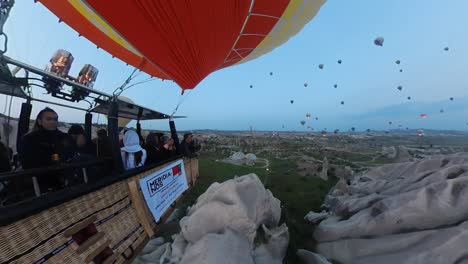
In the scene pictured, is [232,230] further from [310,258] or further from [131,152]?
[131,152]

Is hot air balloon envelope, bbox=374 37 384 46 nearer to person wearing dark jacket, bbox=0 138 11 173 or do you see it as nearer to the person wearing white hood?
the person wearing white hood

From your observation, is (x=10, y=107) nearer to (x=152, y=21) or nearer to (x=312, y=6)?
(x=152, y=21)

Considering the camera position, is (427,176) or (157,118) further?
(157,118)

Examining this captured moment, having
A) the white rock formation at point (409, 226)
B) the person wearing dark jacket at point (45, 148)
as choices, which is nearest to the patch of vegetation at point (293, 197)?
the white rock formation at point (409, 226)

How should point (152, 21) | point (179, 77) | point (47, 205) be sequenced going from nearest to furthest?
1. point (47, 205)
2. point (152, 21)
3. point (179, 77)

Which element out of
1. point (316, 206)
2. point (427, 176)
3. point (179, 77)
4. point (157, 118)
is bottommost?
point (316, 206)

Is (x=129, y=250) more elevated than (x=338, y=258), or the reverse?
(x=129, y=250)

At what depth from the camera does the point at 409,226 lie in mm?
5426

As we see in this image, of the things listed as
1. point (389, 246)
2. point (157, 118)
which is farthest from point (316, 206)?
point (157, 118)

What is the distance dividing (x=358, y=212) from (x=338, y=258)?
4.26 feet

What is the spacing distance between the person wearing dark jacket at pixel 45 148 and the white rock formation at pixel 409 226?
5.27m

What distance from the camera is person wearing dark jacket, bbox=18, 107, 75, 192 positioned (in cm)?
322

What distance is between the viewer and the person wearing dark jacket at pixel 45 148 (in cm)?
322

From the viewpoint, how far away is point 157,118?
7859mm
